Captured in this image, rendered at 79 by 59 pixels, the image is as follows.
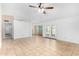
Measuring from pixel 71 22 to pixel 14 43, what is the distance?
5.01ft

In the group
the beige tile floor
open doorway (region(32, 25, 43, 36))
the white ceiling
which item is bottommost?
the beige tile floor

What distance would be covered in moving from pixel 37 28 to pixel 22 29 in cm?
37

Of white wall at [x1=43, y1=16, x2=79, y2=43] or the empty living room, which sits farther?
white wall at [x1=43, y1=16, x2=79, y2=43]

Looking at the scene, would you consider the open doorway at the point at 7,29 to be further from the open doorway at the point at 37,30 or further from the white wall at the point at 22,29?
the open doorway at the point at 37,30

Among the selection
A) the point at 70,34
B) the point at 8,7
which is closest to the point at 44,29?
the point at 70,34

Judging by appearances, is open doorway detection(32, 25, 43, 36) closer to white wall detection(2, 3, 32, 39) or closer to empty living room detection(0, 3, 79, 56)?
empty living room detection(0, 3, 79, 56)

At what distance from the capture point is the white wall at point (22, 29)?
331cm

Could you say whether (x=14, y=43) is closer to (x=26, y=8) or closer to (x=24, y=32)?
(x=24, y=32)

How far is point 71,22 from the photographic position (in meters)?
3.46

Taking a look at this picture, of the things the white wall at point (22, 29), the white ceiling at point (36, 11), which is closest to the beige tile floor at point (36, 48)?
the white wall at point (22, 29)

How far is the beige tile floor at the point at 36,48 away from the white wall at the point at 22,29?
0.12 meters

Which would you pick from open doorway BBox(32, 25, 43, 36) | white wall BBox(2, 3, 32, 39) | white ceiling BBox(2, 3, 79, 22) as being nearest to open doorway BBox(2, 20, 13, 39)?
white wall BBox(2, 3, 32, 39)

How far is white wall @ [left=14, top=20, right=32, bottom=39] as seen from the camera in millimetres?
3312

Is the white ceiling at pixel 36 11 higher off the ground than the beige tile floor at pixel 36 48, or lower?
higher
